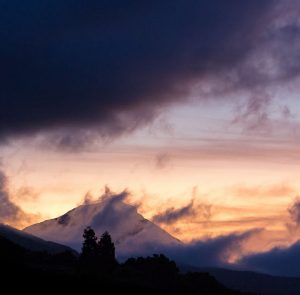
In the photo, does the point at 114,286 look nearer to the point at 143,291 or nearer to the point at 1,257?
the point at 143,291

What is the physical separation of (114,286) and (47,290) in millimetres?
34252

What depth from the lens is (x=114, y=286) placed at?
185 meters

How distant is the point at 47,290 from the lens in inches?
6014

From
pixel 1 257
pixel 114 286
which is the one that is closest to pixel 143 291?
pixel 114 286

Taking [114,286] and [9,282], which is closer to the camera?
[9,282]

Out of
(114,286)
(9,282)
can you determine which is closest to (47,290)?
(9,282)

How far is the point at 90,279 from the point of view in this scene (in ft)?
637

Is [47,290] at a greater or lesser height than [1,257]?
lesser

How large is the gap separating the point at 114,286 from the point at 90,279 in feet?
36.5

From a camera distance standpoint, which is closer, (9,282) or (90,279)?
(9,282)

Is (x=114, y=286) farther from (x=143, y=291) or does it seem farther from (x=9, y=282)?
(x=9, y=282)

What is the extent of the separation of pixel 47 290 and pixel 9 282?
787 centimetres

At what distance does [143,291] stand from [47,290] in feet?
121

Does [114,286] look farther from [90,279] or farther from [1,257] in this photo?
[1,257]
